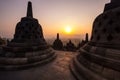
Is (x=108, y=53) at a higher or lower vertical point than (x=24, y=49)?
higher

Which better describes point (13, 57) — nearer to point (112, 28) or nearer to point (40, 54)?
point (40, 54)

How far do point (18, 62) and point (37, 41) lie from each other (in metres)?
3.01

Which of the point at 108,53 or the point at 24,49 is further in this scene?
the point at 24,49

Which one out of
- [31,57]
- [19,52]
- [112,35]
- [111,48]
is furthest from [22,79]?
[112,35]

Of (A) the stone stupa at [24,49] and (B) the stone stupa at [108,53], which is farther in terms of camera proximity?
(A) the stone stupa at [24,49]

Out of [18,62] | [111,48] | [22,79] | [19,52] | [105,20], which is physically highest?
[105,20]

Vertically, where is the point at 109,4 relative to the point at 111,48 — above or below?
→ above

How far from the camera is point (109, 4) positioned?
6121 mm

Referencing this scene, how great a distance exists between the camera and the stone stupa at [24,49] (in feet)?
23.6

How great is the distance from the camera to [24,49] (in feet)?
26.6

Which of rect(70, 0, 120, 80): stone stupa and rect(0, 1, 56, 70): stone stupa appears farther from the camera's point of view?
rect(0, 1, 56, 70): stone stupa

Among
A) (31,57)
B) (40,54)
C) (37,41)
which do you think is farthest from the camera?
(37,41)

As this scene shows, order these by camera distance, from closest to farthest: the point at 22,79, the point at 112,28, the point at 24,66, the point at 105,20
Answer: the point at 112,28 → the point at 22,79 → the point at 105,20 → the point at 24,66

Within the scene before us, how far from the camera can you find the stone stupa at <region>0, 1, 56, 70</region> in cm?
719
